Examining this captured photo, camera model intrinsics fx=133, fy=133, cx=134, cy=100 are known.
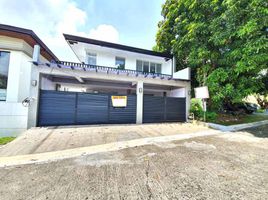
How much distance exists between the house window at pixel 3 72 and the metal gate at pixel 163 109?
8.79 metres

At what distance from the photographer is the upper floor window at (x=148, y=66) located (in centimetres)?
1358

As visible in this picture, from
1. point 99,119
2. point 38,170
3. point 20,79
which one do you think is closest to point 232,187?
point 38,170

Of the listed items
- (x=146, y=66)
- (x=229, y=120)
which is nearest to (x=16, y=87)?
(x=146, y=66)

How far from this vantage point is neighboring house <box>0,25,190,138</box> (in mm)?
7852

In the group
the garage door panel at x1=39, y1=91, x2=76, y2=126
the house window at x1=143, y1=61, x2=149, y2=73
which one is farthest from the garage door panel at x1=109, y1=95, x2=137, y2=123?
the house window at x1=143, y1=61, x2=149, y2=73

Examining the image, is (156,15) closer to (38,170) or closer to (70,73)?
(70,73)

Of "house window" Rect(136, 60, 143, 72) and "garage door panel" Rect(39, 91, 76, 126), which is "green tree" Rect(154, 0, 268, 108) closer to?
"house window" Rect(136, 60, 143, 72)

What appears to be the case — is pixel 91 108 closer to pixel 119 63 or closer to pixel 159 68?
pixel 119 63

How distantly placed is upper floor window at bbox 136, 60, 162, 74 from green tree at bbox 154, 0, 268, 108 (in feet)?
8.74

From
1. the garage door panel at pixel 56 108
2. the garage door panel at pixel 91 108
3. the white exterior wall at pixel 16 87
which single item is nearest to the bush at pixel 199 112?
the garage door panel at pixel 91 108

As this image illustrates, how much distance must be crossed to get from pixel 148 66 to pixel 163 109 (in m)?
5.43

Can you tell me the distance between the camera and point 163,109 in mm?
10781

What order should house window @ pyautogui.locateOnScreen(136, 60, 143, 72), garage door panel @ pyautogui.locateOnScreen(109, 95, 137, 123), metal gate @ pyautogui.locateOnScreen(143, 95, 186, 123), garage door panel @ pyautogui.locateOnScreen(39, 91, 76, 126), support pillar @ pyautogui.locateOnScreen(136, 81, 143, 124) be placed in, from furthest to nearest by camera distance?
house window @ pyautogui.locateOnScreen(136, 60, 143, 72) → metal gate @ pyautogui.locateOnScreen(143, 95, 186, 123) → support pillar @ pyautogui.locateOnScreen(136, 81, 143, 124) → garage door panel @ pyautogui.locateOnScreen(109, 95, 137, 123) → garage door panel @ pyautogui.locateOnScreen(39, 91, 76, 126)

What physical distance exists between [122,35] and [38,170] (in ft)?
47.4
